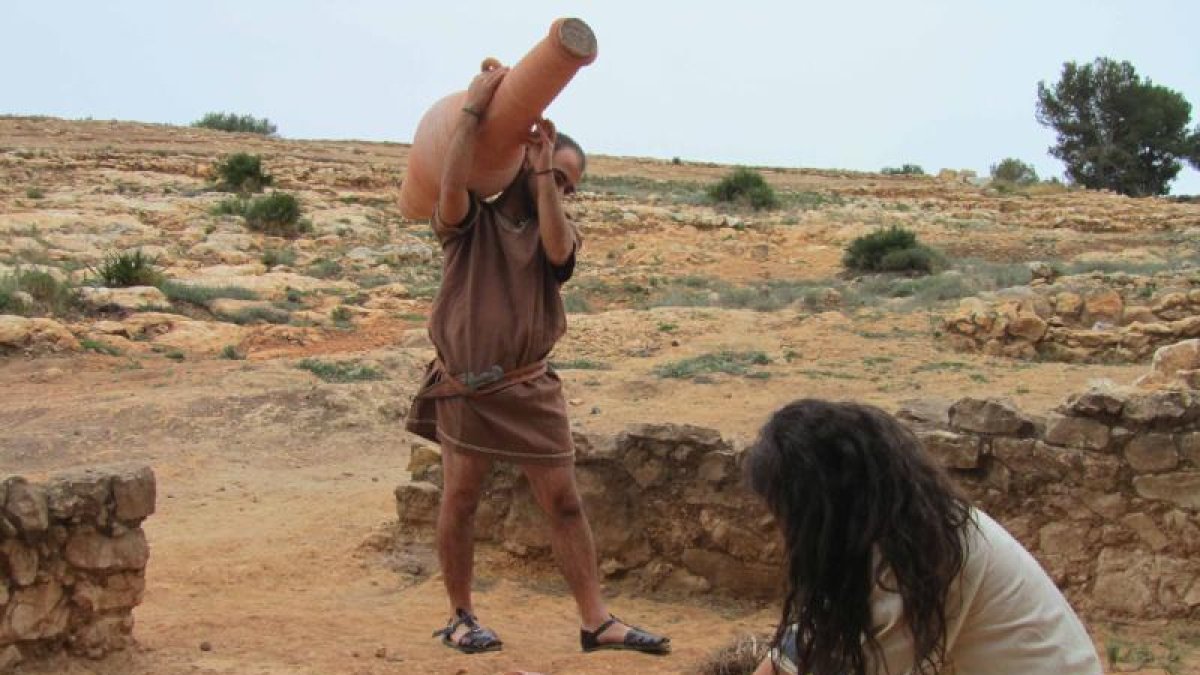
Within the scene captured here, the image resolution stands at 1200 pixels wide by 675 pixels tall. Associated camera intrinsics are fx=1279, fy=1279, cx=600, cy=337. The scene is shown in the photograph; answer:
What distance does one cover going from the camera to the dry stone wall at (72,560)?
146 inches

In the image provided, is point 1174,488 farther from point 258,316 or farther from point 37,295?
point 37,295

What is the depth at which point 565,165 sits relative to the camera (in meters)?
4.20

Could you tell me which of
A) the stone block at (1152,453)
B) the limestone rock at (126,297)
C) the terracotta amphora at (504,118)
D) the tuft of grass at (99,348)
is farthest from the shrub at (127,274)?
the stone block at (1152,453)

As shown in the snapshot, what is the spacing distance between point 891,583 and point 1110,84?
45.9 meters

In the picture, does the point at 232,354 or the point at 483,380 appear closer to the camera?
the point at 483,380

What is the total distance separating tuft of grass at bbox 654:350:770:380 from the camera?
11234mm

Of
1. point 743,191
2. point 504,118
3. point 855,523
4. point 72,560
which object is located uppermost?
point 743,191

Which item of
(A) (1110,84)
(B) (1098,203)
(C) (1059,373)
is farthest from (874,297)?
(A) (1110,84)

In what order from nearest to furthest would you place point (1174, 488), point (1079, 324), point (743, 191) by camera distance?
point (1174, 488) < point (1079, 324) < point (743, 191)

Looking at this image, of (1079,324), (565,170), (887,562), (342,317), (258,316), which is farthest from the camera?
(342,317)

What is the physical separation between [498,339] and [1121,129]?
4449 cm

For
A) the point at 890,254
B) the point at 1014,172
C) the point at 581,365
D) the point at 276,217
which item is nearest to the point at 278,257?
the point at 276,217

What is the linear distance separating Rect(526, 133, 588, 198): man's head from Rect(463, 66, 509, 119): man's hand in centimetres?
30

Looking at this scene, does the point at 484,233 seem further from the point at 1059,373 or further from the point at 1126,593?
the point at 1059,373
